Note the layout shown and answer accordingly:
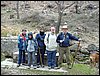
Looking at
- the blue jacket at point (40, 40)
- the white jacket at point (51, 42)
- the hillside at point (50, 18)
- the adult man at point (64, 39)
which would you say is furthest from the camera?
the hillside at point (50, 18)

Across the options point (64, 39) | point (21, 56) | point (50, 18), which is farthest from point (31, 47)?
point (50, 18)

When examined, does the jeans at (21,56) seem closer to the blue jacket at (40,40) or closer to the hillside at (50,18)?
the blue jacket at (40,40)

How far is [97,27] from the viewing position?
25578 millimetres

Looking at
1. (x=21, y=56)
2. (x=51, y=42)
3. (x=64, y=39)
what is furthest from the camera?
(x=21, y=56)

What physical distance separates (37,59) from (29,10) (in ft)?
64.4

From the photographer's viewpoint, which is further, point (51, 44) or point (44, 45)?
point (44, 45)

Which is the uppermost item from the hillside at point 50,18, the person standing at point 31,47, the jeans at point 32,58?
the hillside at point 50,18

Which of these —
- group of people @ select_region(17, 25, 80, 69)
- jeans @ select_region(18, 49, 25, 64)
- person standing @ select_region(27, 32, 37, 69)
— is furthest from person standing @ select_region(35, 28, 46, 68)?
jeans @ select_region(18, 49, 25, 64)

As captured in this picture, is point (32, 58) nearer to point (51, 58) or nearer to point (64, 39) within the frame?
point (51, 58)

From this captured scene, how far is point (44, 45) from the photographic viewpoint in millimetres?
11656

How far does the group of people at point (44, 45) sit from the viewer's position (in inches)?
447

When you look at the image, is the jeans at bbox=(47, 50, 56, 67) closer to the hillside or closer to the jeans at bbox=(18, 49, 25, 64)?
the jeans at bbox=(18, 49, 25, 64)

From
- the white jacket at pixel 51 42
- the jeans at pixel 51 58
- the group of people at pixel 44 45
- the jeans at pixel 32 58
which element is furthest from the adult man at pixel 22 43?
the jeans at pixel 51 58

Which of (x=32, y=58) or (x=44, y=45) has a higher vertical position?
(x=44, y=45)
